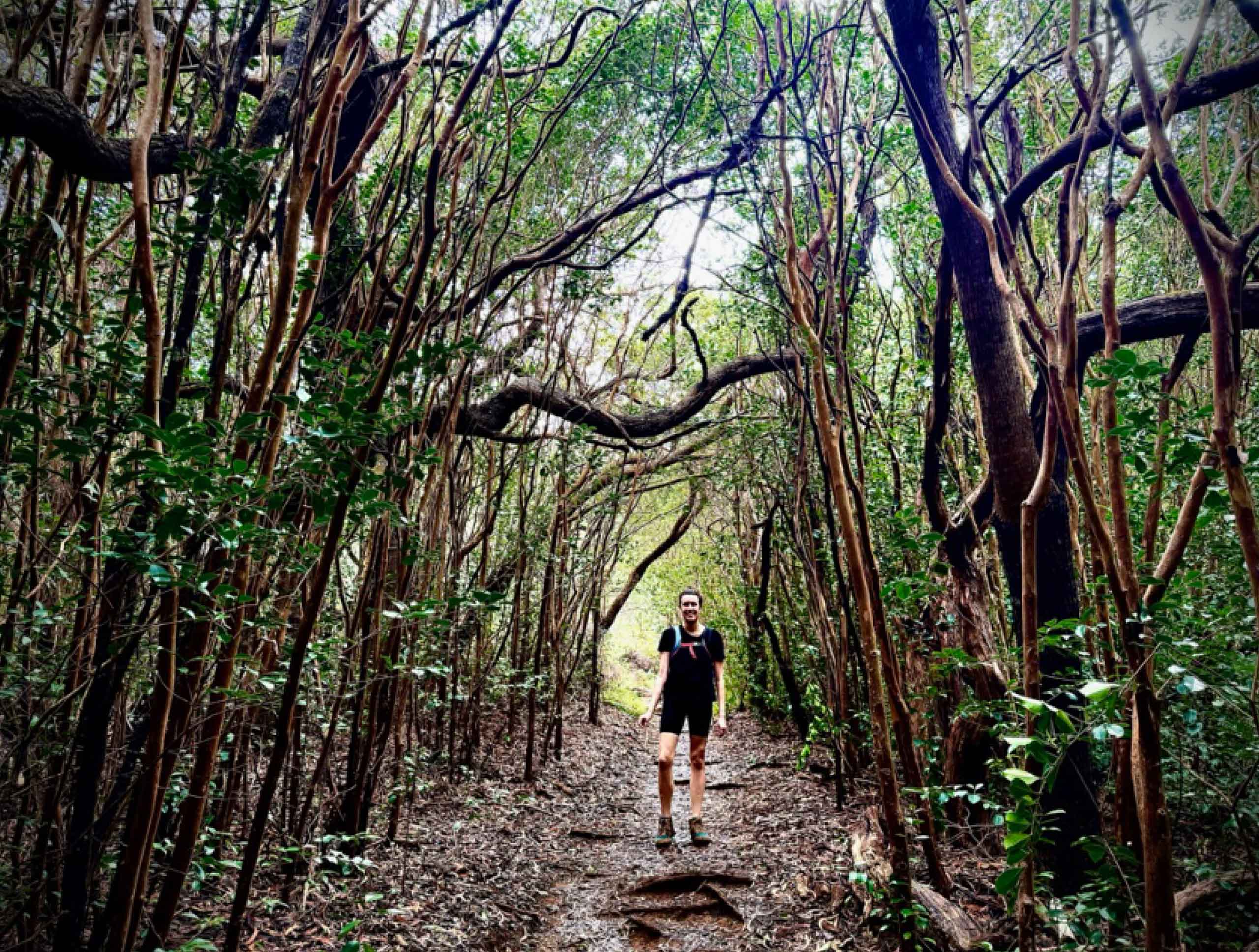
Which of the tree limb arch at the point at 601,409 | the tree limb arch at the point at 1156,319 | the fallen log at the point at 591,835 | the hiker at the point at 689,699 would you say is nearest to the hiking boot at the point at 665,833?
the hiker at the point at 689,699

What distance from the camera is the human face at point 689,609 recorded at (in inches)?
216

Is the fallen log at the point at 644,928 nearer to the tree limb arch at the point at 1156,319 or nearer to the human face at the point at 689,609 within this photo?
the human face at the point at 689,609

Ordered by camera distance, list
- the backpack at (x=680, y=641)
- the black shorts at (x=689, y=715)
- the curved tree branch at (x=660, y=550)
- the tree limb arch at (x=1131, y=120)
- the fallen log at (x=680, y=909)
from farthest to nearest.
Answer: the curved tree branch at (x=660, y=550)
the backpack at (x=680, y=641)
the black shorts at (x=689, y=715)
the fallen log at (x=680, y=909)
the tree limb arch at (x=1131, y=120)

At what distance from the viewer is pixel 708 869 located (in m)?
4.44

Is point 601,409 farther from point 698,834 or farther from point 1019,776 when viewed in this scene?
point 1019,776

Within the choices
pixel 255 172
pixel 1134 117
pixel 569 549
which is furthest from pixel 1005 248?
pixel 569 549

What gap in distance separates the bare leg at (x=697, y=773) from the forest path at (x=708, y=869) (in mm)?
281

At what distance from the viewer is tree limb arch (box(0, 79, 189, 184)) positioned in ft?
6.70

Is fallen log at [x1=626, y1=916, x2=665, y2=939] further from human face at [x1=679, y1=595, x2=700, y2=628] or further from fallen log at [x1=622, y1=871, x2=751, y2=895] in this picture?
human face at [x1=679, y1=595, x2=700, y2=628]

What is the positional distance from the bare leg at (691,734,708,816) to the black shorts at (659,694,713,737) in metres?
0.05

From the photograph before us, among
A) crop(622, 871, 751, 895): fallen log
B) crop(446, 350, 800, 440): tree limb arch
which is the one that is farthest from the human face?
crop(446, 350, 800, 440): tree limb arch

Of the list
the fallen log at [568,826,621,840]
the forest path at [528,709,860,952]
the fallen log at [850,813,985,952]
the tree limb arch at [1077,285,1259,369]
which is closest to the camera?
the fallen log at [850,813,985,952]

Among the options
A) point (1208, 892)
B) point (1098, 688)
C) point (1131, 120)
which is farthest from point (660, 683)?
point (1098, 688)

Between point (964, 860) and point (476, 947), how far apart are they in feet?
8.34
